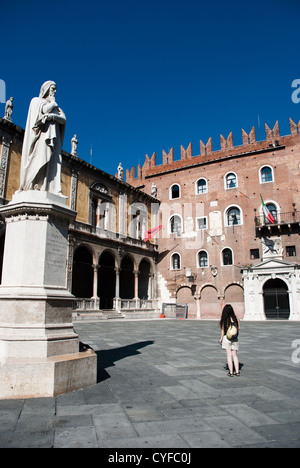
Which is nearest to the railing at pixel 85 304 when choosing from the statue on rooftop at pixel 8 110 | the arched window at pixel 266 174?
the statue on rooftop at pixel 8 110

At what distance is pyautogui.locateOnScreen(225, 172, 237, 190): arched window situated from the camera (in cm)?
2703

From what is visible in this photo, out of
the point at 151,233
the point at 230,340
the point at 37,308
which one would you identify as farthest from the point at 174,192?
the point at 37,308

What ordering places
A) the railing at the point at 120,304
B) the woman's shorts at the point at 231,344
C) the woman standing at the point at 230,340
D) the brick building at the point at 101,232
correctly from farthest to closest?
the railing at the point at 120,304 → the brick building at the point at 101,232 → the woman's shorts at the point at 231,344 → the woman standing at the point at 230,340

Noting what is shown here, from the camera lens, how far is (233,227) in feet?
86.1

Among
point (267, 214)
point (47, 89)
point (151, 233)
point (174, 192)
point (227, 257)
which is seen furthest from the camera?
point (174, 192)

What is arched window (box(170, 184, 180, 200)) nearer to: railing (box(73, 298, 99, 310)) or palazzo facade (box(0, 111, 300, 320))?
palazzo facade (box(0, 111, 300, 320))

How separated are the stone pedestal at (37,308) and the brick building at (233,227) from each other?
21280 millimetres

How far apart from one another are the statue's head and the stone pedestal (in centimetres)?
171

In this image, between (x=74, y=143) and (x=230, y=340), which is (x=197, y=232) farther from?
(x=230, y=340)

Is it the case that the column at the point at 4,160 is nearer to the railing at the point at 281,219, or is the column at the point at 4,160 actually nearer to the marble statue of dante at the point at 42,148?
the marble statue of dante at the point at 42,148

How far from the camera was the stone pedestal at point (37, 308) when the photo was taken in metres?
3.87

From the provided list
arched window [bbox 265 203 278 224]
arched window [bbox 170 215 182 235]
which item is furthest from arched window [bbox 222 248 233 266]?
arched window [bbox 170 215 182 235]

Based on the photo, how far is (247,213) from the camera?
25859 millimetres

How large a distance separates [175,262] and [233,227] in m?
5.87
